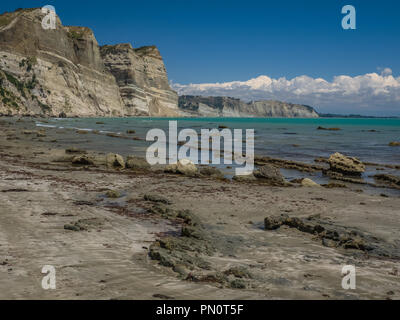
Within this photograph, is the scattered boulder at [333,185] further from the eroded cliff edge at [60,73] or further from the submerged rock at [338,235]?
the eroded cliff edge at [60,73]

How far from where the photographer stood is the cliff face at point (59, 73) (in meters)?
99.4

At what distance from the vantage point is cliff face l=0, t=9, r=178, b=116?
99.4m

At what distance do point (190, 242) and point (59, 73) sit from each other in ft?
395

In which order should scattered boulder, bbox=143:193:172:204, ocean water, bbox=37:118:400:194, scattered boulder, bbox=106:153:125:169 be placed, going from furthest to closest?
ocean water, bbox=37:118:400:194
scattered boulder, bbox=106:153:125:169
scattered boulder, bbox=143:193:172:204

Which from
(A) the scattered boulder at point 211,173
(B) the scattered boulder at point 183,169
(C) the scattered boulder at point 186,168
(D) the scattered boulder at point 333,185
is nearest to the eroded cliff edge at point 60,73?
(B) the scattered boulder at point 183,169

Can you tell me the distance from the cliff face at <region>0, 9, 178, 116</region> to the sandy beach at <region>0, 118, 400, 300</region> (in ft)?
317

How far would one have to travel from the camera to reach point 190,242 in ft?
23.7

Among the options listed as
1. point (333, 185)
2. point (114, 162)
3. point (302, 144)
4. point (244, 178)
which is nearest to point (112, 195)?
point (244, 178)

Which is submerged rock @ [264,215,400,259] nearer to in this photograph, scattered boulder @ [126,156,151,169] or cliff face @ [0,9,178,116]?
scattered boulder @ [126,156,151,169]

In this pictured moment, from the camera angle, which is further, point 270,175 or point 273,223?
point 270,175

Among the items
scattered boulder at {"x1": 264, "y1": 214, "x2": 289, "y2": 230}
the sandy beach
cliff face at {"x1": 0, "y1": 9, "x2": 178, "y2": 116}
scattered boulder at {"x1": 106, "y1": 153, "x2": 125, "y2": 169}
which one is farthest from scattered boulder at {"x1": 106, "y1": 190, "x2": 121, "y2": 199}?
cliff face at {"x1": 0, "y1": 9, "x2": 178, "y2": 116}

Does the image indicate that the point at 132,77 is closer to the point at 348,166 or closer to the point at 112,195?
the point at 348,166

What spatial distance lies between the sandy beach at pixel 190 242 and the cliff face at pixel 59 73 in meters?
96.6
